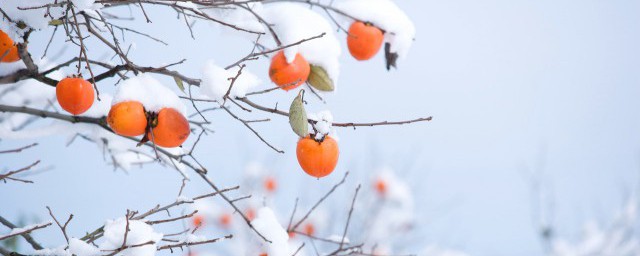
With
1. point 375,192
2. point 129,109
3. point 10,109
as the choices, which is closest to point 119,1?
point 129,109

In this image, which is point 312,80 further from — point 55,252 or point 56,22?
point 55,252

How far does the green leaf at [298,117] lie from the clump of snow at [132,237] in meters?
0.54

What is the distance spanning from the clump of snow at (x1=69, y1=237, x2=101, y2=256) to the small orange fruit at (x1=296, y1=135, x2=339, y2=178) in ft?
2.15

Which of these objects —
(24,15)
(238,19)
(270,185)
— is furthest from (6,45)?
(270,185)

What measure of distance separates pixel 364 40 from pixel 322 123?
2.14ft

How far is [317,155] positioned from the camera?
167 cm

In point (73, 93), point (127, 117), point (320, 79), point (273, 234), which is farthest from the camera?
point (273, 234)

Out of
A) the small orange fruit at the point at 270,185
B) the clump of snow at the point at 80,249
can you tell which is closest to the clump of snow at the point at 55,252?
the clump of snow at the point at 80,249

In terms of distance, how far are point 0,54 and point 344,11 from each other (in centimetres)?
128

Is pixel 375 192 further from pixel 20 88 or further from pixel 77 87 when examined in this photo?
pixel 77 87

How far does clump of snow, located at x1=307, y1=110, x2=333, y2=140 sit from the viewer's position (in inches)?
66.6

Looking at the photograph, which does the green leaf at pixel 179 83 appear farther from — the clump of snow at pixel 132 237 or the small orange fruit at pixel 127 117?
the clump of snow at pixel 132 237

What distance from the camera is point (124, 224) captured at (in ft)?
5.62

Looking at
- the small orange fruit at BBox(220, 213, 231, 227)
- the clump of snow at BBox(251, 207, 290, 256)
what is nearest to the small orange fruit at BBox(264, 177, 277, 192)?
the small orange fruit at BBox(220, 213, 231, 227)
